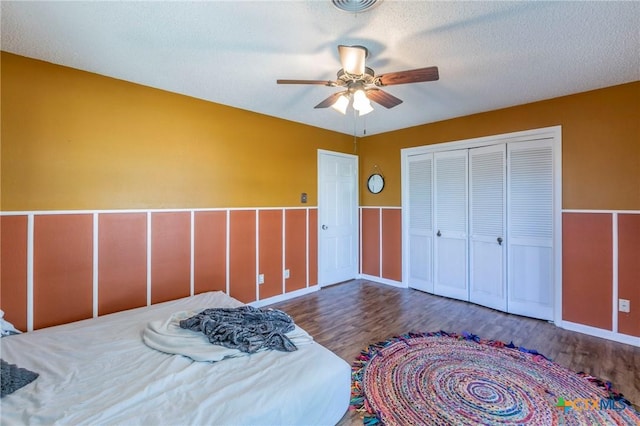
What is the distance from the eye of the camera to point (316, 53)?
2205 mm

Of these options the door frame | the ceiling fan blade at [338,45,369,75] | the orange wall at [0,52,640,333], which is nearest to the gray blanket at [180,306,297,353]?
the orange wall at [0,52,640,333]

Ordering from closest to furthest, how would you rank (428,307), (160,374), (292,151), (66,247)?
(160,374)
(66,247)
(428,307)
(292,151)

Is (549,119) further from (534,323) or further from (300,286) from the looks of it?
(300,286)

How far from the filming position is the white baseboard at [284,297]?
369 centimetres

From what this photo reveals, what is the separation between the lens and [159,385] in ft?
4.80

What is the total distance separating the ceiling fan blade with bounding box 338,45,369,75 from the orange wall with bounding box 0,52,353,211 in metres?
1.93

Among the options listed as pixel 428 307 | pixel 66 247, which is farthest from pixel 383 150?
pixel 66 247

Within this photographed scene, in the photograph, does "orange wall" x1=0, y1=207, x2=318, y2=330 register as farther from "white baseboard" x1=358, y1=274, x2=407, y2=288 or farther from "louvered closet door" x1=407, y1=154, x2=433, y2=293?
"louvered closet door" x1=407, y1=154, x2=433, y2=293

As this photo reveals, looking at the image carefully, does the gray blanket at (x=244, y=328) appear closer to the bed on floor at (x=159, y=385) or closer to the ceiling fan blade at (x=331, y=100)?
the bed on floor at (x=159, y=385)

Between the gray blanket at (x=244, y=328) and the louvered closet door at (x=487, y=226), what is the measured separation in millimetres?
2821

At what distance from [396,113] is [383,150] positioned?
104cm

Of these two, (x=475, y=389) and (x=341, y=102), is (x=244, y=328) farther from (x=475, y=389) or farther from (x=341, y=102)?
(x=341, y=102)

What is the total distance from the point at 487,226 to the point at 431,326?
1492 millimetres

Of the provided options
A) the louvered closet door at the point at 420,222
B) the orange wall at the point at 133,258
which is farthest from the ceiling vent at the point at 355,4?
the louvered closet door at the point at 420,222
